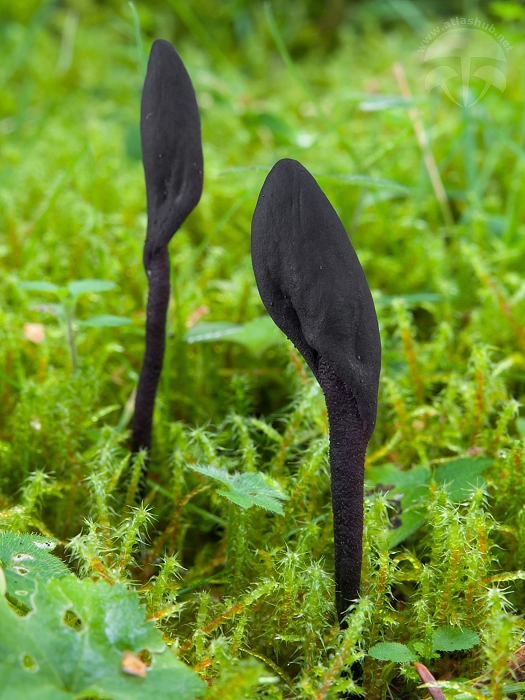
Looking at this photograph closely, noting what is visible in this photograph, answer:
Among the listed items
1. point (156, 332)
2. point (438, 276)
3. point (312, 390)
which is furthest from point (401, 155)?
point (156, 332)

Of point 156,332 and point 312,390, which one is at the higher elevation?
point 156,332

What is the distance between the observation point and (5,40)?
3822 mm

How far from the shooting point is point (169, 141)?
3.39 feet

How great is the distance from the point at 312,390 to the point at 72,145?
1815 mm

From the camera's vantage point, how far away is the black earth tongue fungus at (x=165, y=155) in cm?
102

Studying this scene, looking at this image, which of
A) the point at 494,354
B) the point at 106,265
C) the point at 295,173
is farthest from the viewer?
the point at 106,265

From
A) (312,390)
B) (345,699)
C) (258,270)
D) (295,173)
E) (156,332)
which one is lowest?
(345,699)

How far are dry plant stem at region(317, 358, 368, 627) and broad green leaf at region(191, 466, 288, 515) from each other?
0.30 ft

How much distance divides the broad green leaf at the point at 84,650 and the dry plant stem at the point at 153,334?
1.50ft

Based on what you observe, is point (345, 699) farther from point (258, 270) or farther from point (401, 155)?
point (401, 155)

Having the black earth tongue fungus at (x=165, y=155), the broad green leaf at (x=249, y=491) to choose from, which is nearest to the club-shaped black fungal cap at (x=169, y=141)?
the black earth tongue fungus at (x=165, y=155)

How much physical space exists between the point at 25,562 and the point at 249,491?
11.8 inches
